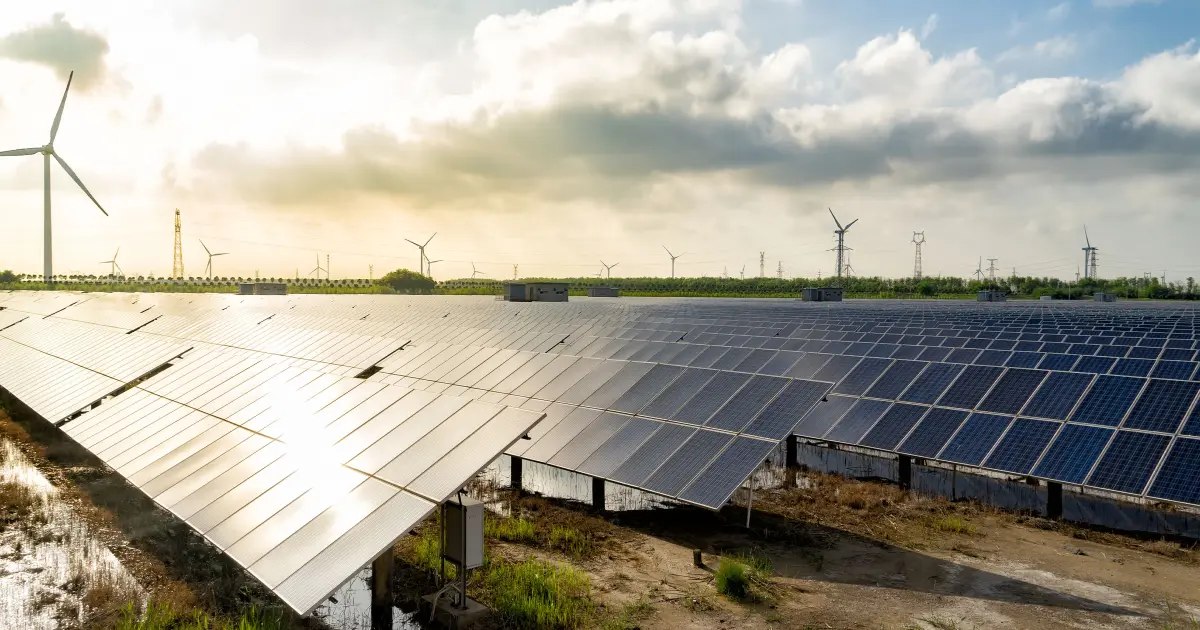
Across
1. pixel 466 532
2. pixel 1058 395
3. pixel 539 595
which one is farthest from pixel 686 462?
pixel 1058 395

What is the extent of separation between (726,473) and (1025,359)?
17.7 metres

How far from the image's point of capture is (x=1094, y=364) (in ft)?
85.1

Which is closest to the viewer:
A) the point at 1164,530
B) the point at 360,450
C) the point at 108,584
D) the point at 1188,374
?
the point at 360,450

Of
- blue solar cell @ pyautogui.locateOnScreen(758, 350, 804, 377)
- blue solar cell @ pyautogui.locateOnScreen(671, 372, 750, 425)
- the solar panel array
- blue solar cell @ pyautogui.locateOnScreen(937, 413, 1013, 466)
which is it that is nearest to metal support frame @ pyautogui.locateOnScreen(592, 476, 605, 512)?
the solar panel array

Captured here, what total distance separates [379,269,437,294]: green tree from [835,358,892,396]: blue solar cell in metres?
152

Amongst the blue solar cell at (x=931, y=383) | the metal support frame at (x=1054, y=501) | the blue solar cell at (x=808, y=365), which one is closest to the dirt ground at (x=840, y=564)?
the metal support frame at (x=1054, y=501)

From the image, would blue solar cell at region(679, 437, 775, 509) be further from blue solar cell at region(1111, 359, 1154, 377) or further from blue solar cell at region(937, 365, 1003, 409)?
blue solar cell at region(1111, 359, 1154, 377)

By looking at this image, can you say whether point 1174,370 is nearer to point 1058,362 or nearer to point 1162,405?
point 1058,362

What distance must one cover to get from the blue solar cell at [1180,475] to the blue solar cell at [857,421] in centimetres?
738

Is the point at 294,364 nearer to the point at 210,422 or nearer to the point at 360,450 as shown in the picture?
the point at 210,422

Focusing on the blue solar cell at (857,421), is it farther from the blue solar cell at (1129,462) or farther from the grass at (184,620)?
the grass at (184,620)

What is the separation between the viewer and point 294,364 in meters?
20.8

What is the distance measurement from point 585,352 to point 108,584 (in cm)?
2020

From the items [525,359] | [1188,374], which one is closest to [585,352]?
[525,359]
